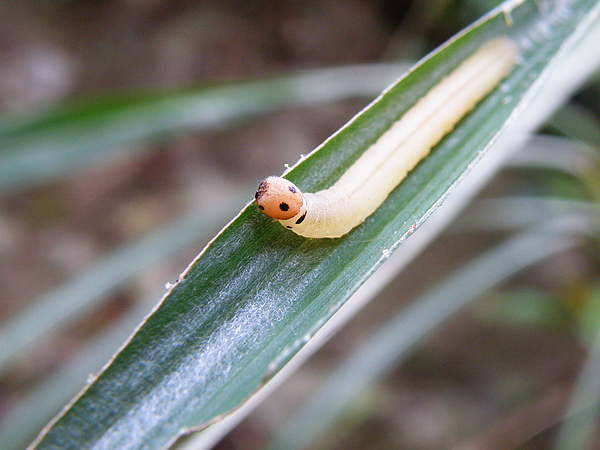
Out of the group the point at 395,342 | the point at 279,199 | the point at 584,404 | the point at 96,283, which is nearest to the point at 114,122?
the point at 96,283

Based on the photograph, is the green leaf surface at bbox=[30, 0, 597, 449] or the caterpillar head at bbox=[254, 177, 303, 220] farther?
the caterpillar head at bbox=[254, 177, 303, 220]

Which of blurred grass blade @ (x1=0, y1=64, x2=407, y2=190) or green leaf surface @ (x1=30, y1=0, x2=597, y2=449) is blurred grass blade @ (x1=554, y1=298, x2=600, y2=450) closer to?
green leaf surface @ (x1=30, y1=0, x2=597, y2=449)

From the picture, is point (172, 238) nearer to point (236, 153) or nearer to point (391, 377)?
point (236, 153)

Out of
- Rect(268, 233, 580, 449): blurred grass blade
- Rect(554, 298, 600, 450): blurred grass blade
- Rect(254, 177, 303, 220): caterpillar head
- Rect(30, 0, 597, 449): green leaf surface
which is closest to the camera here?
Rect(30, 0, 597, 449): green leaf surface

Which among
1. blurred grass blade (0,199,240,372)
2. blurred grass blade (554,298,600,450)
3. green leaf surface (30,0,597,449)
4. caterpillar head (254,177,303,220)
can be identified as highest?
blurred grass blade (0,199,240,372)

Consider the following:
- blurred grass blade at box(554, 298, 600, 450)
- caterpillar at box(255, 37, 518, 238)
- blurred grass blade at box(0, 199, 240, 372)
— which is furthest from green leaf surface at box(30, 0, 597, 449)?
blurred grass blade at box(554, 298, 600, 450)

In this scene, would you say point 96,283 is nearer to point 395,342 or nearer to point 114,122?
point 114,122

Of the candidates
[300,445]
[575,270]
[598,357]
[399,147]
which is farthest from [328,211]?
[575,270]
